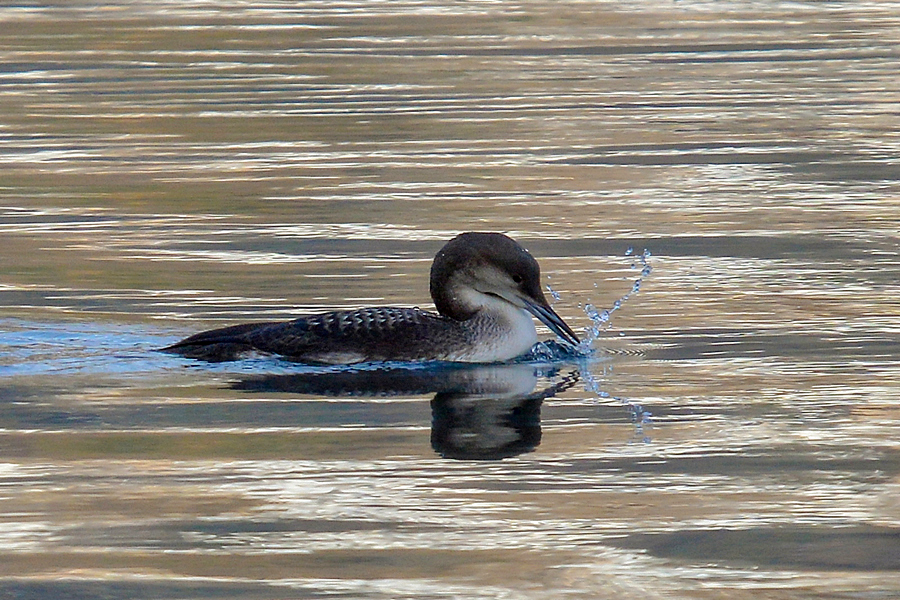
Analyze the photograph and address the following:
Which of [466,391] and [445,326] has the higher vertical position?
[445,326]

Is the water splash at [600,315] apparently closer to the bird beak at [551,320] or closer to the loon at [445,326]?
the bird beak at [551,320]

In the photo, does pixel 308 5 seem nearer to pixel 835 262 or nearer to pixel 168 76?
pixel 168 76

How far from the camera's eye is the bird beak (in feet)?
29.0

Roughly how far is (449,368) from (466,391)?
0.53m

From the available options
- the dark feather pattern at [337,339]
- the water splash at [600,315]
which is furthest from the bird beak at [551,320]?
the dark feather pattern at [337,339]

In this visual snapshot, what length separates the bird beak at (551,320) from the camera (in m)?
8.85

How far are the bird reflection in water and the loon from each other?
0.09 m

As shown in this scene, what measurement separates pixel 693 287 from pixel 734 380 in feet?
7.40

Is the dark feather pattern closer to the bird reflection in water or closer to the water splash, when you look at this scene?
the bird reflection in water

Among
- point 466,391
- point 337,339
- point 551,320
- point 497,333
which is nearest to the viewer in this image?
point 466,391

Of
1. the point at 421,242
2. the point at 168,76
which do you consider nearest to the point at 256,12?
Result: the point at 168,76

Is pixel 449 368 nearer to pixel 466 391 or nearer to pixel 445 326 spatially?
pixel 445 326

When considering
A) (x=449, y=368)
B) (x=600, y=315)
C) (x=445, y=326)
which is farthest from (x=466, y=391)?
(x=600, y=315)

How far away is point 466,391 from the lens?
8.30m
